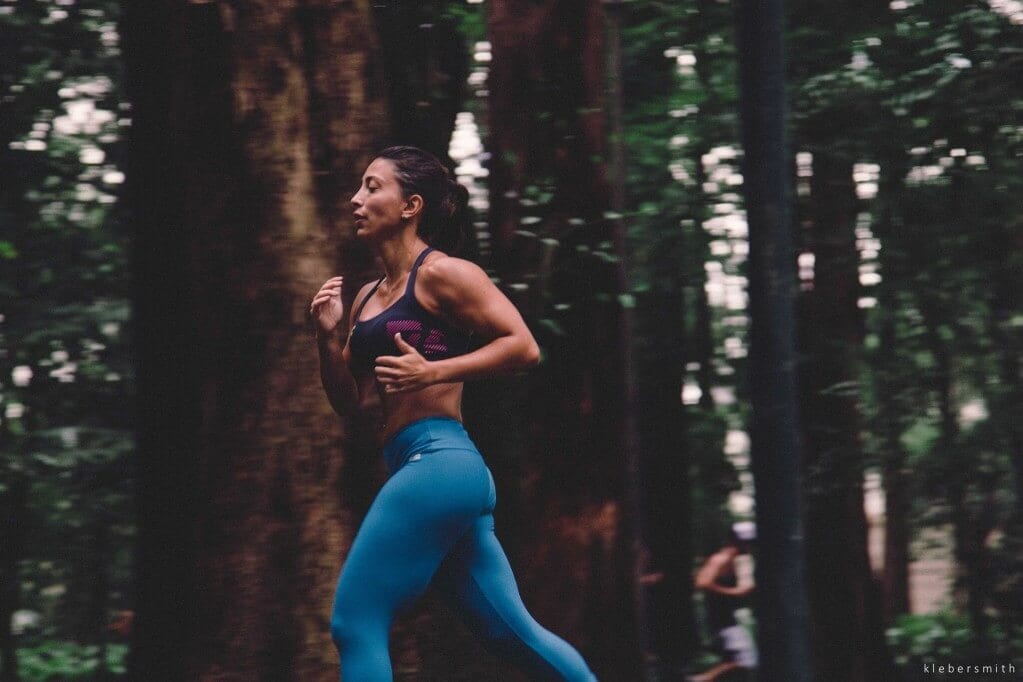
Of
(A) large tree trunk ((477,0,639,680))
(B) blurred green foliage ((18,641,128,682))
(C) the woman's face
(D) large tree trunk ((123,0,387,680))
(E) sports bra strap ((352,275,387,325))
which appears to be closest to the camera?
(C) the woman's face

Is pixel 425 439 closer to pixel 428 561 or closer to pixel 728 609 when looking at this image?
pixel 428 561

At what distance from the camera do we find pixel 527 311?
24.3 feet

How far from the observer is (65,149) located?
12.4 metres

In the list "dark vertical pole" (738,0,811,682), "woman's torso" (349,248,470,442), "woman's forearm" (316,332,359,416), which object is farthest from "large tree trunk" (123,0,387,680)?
"dark vertical pole" (738,0,811,682)

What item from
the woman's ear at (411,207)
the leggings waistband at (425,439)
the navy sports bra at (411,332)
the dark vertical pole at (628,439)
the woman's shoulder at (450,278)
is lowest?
the dark vertical pole at (628,439)

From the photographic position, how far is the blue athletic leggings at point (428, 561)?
3818mm

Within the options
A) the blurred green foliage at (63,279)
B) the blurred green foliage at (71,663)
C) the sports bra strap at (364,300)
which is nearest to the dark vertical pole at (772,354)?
the sports bra strap at (364,300)

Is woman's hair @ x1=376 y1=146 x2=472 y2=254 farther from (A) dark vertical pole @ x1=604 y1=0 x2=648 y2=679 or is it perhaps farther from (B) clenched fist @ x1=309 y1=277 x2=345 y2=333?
(A) dark vertical pole @ x1=604 y1=0 x2=648 y2=679

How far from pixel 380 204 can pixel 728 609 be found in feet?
29.6

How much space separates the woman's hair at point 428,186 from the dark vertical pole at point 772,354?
90cm

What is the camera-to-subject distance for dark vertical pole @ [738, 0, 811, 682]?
12.8ft

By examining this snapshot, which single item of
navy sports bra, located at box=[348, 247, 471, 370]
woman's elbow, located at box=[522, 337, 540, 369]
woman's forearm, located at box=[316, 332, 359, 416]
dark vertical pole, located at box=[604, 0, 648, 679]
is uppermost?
navy sports bra, located at box=[348, 247, 471, 370]

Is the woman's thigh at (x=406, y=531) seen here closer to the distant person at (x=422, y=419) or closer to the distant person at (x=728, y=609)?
the distant person at (x=422, y=419)

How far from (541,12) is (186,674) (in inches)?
180
